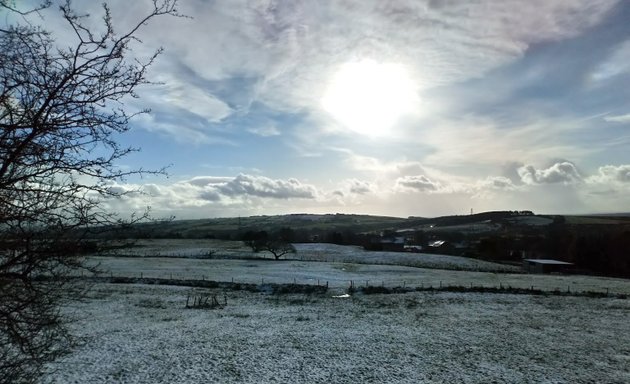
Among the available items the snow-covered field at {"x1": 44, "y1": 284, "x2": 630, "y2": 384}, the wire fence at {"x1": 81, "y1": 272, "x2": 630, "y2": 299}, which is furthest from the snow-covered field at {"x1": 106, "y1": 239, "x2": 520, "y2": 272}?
the snow-covered field at {"x1": 44, "y1": 284, "x2": 630, "y2": 384}

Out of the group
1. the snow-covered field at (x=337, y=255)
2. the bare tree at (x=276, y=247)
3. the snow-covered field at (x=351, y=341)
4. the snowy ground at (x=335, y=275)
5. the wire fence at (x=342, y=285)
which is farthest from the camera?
the bare tree at (x=276, y=247)

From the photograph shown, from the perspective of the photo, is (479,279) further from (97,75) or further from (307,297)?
(97,75)

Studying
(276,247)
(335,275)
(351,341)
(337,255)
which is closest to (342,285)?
(335,275)

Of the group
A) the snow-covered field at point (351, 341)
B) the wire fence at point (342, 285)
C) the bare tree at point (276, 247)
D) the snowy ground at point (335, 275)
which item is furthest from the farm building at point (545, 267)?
the bare tree at point (276, 247)

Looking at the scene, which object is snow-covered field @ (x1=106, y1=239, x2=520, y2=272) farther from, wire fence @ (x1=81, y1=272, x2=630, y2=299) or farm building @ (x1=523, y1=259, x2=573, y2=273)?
wire fence @ (x1=81, y1=272, x2=630, y2=299)

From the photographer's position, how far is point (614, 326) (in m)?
36.2

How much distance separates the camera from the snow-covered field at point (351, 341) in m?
23.2

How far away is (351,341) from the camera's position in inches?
1192

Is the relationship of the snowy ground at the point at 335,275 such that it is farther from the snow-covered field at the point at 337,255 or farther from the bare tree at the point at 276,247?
the bare tree at the point at 276,247

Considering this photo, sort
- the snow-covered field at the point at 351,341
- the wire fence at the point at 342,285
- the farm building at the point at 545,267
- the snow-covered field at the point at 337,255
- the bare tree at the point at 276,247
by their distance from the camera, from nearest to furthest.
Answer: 1. the snow-covered field at the point at 351,341
2. the wire fence at the point at 342,285
3. the farm building at the point at 545,267
4. the snow-covered field at the point at 337,255
5. the bare tree at the point at 276,247

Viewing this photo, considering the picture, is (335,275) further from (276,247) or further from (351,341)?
(351,341)

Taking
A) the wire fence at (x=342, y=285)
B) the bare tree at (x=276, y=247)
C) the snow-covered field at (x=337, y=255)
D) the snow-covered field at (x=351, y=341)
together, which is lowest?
the snow-covered field at (x=351, y=341)

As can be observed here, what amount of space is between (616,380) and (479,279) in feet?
145

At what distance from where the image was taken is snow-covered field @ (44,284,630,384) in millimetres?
23156
